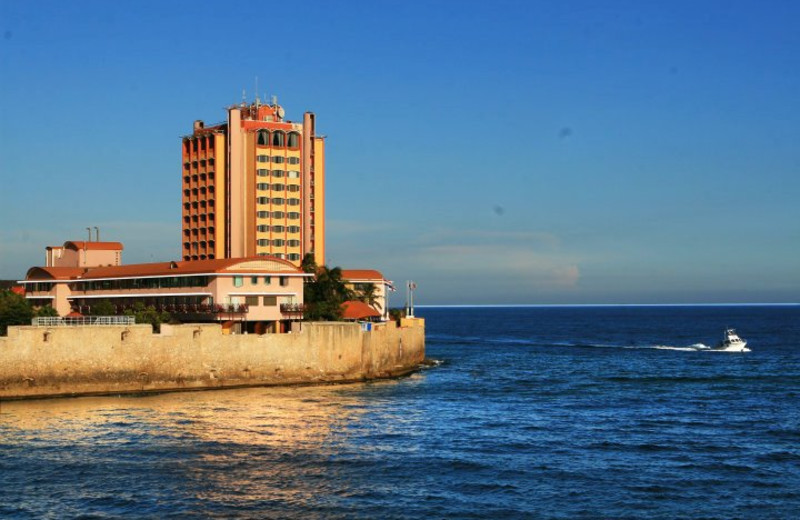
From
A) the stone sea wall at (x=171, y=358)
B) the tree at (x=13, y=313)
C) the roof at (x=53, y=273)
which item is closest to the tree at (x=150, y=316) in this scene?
the stone sea wall at (x=171, y=358)

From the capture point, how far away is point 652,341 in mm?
176375

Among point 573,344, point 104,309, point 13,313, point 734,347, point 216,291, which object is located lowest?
point 573,344

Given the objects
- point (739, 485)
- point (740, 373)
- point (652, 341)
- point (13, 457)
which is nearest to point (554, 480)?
point (739, 485)

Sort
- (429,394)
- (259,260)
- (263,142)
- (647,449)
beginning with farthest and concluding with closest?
(263,142) < (259,260) < (429,394) < (647,449)

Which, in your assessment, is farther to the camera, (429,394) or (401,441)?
(429,394)

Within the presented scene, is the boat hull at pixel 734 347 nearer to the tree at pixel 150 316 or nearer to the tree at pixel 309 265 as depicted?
the tree at pixel 309 265

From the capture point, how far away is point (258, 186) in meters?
133

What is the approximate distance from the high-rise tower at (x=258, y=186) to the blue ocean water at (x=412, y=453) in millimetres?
49752

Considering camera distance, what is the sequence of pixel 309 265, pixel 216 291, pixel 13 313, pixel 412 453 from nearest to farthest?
1. pixel 412 453
2. pixel 13 313
3. pixel 216 291
4. pixel 309 265

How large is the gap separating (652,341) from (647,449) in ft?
410

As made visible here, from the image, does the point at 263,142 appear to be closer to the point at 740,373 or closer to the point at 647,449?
the point at 740,373

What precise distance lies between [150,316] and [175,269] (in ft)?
34.1

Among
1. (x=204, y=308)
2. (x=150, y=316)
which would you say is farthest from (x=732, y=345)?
(x=150, y=316)

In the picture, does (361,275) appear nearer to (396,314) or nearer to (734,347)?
(396,314)
